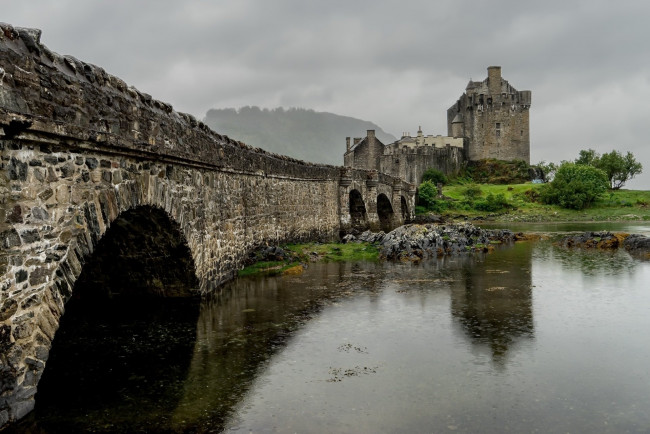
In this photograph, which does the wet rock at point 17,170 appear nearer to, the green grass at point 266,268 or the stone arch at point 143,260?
the stone arch at point 143,260

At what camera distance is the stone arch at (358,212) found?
35.5 meters

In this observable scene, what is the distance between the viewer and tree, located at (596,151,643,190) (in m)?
78.9

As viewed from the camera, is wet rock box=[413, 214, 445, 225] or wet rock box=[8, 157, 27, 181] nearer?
wet rock box=[8, 157, 27, 181]

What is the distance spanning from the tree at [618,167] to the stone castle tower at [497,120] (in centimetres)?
1018

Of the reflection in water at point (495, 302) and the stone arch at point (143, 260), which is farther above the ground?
the stone arch at point (143, 260)

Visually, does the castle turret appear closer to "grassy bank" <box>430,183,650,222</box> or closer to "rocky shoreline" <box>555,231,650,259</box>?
"grassy bank" <box>430,183,650,222</box>

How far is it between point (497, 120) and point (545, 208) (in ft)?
80.2

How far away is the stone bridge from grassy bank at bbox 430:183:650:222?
151 feet

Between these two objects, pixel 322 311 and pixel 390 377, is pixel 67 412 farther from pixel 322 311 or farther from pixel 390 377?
pixel 322 311

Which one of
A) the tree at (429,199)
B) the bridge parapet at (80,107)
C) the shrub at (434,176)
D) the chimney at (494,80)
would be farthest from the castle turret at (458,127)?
the bridge parapet at (80,107)

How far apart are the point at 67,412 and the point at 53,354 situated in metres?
2.67

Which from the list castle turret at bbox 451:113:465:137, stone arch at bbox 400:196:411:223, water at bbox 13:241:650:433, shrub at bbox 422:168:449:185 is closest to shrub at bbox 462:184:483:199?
shrub at bbox 422:168:449:185

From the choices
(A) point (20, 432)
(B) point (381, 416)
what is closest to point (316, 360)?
(B) point (381, 416)

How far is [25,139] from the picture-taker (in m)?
5.89
